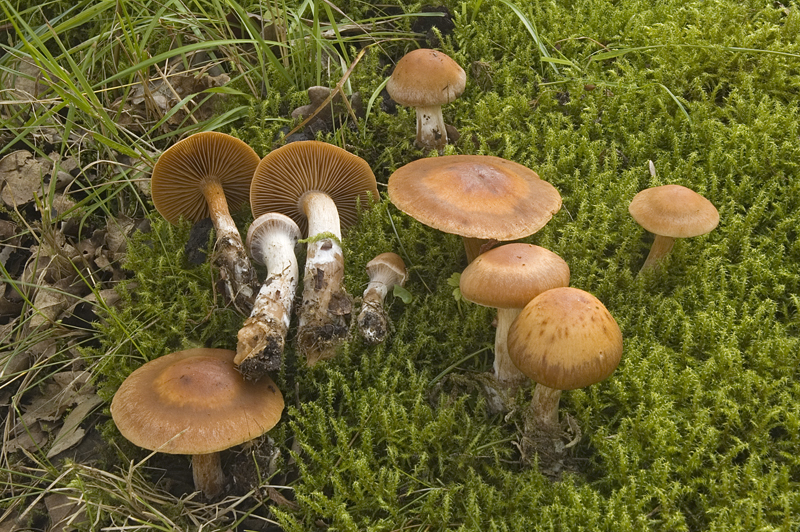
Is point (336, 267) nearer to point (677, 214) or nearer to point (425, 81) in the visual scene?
point (425, 81)

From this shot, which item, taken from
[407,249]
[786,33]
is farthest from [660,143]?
[407,249]

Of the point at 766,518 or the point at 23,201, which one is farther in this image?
the point at 23,201

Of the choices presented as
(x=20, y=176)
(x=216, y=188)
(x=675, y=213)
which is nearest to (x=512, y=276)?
(x=675, y=213)

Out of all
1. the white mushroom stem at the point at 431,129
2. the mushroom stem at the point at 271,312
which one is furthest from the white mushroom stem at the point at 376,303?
the white mushroom stem at the point at 431,129

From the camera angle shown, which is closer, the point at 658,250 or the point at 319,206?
the point at 658,250

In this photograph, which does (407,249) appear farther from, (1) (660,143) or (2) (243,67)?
(2) (243,67)
